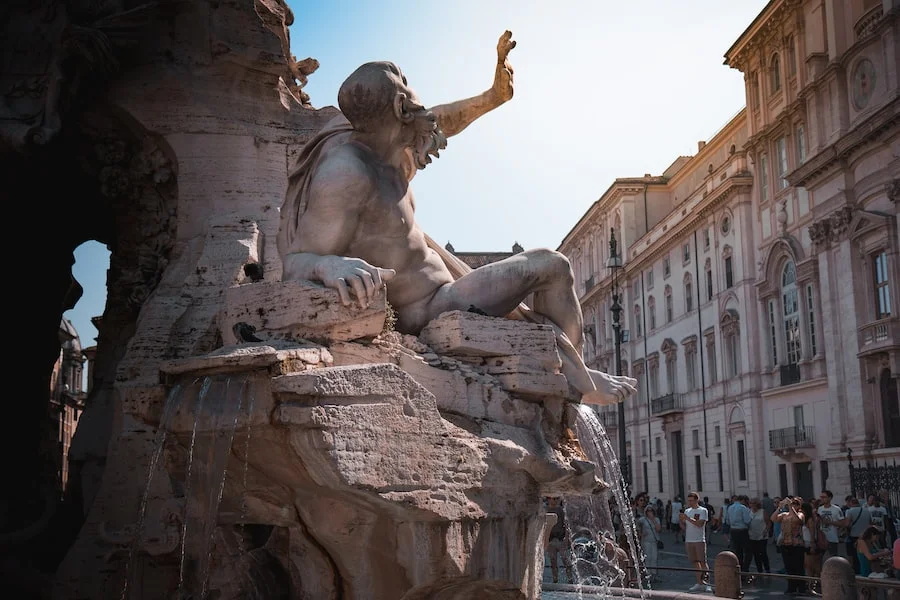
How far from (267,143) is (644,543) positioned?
24.9 ft

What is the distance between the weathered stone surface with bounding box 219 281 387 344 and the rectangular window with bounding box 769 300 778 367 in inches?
1357

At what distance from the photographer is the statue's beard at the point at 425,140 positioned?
5.46 m

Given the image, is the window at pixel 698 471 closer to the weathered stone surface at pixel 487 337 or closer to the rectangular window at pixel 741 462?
the rectangular window at pixel 741 462

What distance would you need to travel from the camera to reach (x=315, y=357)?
179 inches

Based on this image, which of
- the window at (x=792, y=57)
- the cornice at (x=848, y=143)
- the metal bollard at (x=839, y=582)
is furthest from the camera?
the window at (x=792, y=57)

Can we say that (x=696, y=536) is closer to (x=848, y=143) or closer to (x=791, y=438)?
(x=848, y=143)

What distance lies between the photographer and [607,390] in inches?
236

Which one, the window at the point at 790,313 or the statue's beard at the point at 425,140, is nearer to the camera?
the statue's beard at the point at 425,140

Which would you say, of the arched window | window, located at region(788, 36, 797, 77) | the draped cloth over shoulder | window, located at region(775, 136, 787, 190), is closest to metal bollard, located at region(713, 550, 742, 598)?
the draped cloth over shoulder

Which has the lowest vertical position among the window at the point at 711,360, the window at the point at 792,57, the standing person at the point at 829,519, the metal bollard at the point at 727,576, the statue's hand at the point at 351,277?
the metal bollard at the point at 727,576

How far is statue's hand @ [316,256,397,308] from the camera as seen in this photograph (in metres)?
4.69

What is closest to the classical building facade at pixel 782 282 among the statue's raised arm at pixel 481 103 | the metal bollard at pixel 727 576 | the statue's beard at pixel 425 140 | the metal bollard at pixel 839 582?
the metal bollard at pixel 727 576

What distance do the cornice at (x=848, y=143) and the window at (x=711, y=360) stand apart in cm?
1104

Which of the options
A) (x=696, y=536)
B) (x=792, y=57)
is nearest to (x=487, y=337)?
(x=696, y=536)
